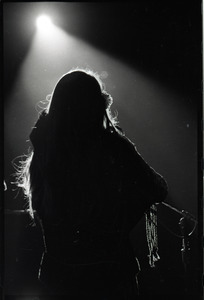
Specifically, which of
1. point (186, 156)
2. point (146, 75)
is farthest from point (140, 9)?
point (186, 156)

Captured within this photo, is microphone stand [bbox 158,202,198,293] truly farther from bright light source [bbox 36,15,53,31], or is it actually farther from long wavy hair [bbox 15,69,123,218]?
bright light source [bbox 36,15,53,31]

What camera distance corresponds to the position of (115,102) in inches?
56.3

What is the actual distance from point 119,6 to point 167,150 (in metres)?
0.62

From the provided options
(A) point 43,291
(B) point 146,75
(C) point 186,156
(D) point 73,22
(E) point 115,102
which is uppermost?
(D) point 73,22

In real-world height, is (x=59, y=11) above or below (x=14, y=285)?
above

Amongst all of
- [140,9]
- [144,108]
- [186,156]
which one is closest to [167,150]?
[186,156]

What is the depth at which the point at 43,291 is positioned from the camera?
4.77 ft

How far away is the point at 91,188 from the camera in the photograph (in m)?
1.42

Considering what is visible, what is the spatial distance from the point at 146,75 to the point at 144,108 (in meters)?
0.13

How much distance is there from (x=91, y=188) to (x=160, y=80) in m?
0.52

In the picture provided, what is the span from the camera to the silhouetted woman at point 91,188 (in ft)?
4.67

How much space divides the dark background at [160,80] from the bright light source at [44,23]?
28 millimetres

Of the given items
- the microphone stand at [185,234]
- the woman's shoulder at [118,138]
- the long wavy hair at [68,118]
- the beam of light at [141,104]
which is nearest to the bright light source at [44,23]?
the beam of light at [141,104]

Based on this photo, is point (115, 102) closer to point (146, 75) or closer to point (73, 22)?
point (146, 75)
